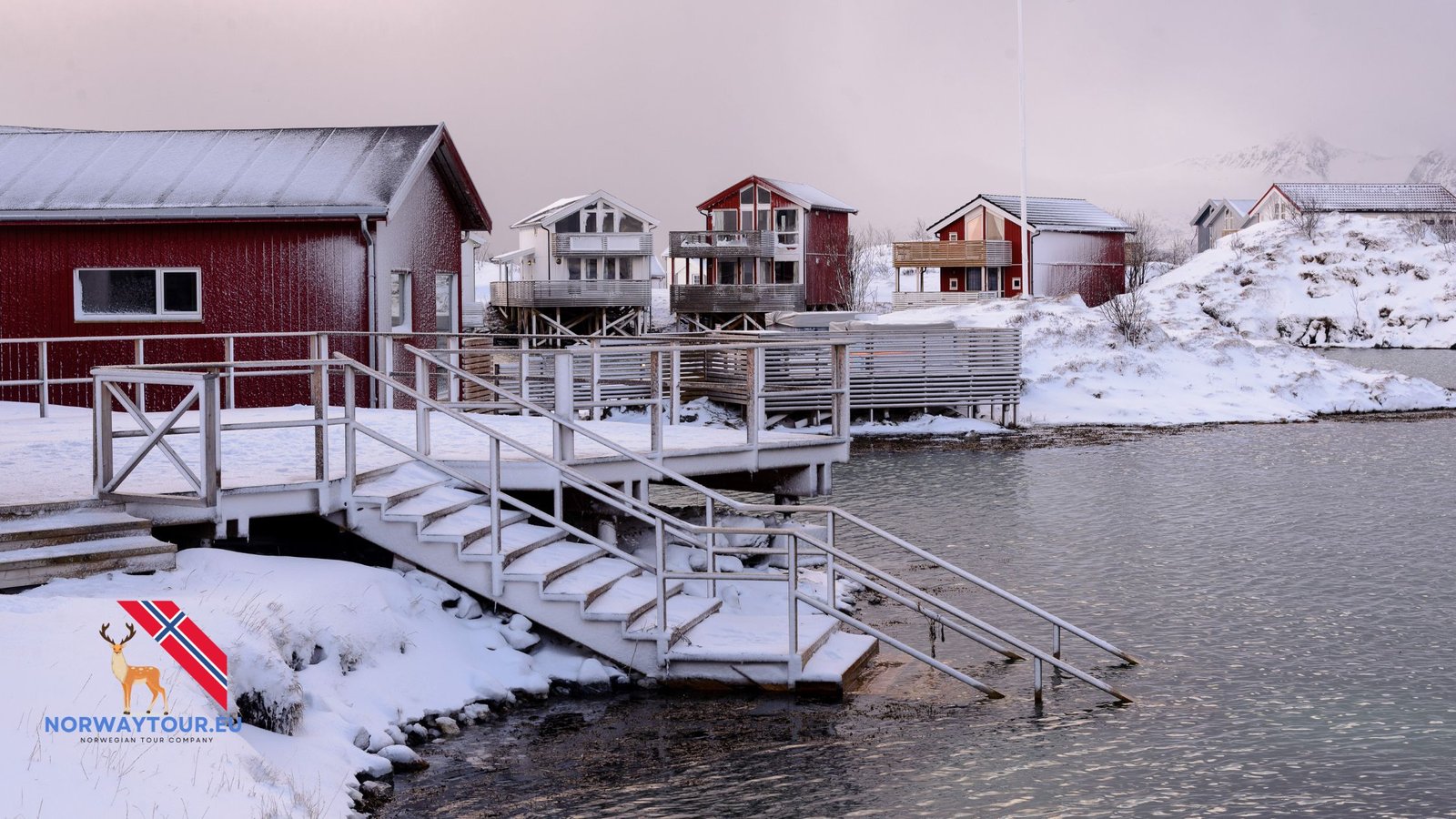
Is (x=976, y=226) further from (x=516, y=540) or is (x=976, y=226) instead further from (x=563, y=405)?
(x=516, y=540)

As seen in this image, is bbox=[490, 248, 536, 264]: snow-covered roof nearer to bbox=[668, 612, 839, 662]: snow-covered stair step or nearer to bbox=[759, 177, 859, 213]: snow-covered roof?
bbox=[759, 177, 859, 213]: snow-covered roof

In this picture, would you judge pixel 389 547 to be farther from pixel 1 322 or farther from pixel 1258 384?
pixel 1258 384

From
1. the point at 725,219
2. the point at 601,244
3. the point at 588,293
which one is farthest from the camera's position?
the point at 725,219

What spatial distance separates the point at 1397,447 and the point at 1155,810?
27985mm

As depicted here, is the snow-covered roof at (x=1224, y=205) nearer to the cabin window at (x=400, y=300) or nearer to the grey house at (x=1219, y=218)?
the grey house at (x=1219, y=218)

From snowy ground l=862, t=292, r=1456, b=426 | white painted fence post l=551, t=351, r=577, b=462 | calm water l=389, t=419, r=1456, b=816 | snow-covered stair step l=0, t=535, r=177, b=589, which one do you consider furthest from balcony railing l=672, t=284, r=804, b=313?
snow-covered stair step l=0, t=535, r=177, b=589

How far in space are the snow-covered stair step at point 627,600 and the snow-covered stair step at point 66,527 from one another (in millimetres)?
3709

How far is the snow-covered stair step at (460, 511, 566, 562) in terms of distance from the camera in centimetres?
1245

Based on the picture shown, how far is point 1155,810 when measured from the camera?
9547 millimetres

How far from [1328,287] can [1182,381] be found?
159 ft

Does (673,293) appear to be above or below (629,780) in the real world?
above

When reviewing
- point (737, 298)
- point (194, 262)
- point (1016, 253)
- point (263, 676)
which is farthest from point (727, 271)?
point (263, 676)

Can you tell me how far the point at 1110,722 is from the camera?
37.6ft

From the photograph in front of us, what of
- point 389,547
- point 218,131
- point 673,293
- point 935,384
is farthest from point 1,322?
point 673,293
